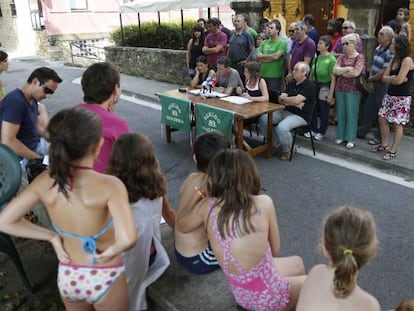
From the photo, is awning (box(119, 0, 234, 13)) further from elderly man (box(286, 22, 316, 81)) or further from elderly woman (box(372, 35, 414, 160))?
elderly woman (box(372, 35, 414, 160))

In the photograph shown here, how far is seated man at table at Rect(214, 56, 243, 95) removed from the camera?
662 cm

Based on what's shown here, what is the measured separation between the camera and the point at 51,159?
1.82 meters

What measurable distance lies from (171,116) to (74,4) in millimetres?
17163

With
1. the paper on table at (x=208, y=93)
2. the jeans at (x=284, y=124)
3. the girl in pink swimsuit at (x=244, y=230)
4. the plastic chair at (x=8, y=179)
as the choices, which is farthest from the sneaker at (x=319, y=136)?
the plastic chair at (x=8, y=179)

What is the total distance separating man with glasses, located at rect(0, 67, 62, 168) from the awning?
7048 millimetres

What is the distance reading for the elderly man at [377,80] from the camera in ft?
18.9

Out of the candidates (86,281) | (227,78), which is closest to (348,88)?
(227,78)

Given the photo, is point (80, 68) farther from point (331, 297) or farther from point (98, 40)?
point (331, 297)

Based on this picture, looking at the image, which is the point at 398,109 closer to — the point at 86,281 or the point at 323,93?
the point at 323,93

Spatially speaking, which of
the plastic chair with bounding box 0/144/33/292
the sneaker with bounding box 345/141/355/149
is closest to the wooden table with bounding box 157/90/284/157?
the sneaker with bounding box 345/141/355/149

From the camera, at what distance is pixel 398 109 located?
546 cm

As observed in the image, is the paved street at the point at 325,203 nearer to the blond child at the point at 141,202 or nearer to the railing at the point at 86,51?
the blond child at the point at 141,202

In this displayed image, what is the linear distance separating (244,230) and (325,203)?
2713 mm

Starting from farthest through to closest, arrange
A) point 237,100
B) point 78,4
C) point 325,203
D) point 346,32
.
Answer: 1. point 78,4
2. point 346,32
3. point 237,100
4. point 325,203
